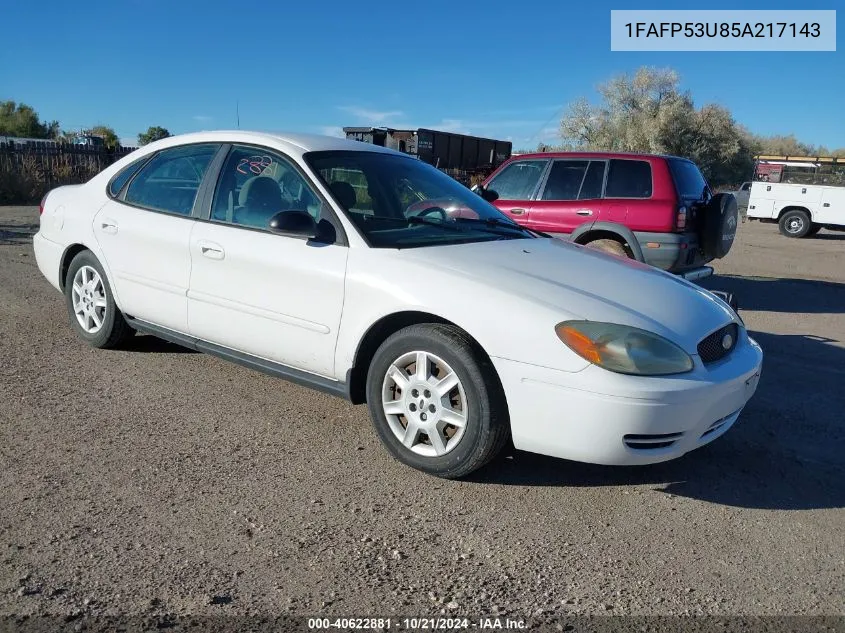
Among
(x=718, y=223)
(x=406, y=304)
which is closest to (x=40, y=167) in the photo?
(x=718, y=223)

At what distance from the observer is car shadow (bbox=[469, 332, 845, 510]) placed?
140 inches

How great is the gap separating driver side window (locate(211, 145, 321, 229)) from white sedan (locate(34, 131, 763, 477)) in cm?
1

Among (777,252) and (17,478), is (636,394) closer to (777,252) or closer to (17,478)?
(17,478)

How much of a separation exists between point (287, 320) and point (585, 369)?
5.52 ft

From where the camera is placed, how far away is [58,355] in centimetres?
522

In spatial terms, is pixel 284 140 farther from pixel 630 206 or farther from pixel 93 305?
pixel 630 206

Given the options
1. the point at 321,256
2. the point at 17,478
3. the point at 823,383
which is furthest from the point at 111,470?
the point at 823,383

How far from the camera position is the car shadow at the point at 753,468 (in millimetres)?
3553

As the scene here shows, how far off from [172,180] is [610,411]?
3.28 metres

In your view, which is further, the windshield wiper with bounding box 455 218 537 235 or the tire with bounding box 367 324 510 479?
the windshield wiper with bounding box 455 218 537 235

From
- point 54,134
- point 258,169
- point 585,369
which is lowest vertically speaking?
point 585,369

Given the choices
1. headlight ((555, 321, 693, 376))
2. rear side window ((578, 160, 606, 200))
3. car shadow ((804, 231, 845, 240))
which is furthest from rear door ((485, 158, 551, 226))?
car shadow ((804, 231, 845, 240))

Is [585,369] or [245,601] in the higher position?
[585,369]

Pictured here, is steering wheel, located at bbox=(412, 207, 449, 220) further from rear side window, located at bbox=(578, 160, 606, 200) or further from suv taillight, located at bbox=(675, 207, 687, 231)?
rear side window, located at bbox=(578, 160, 606, 200)
